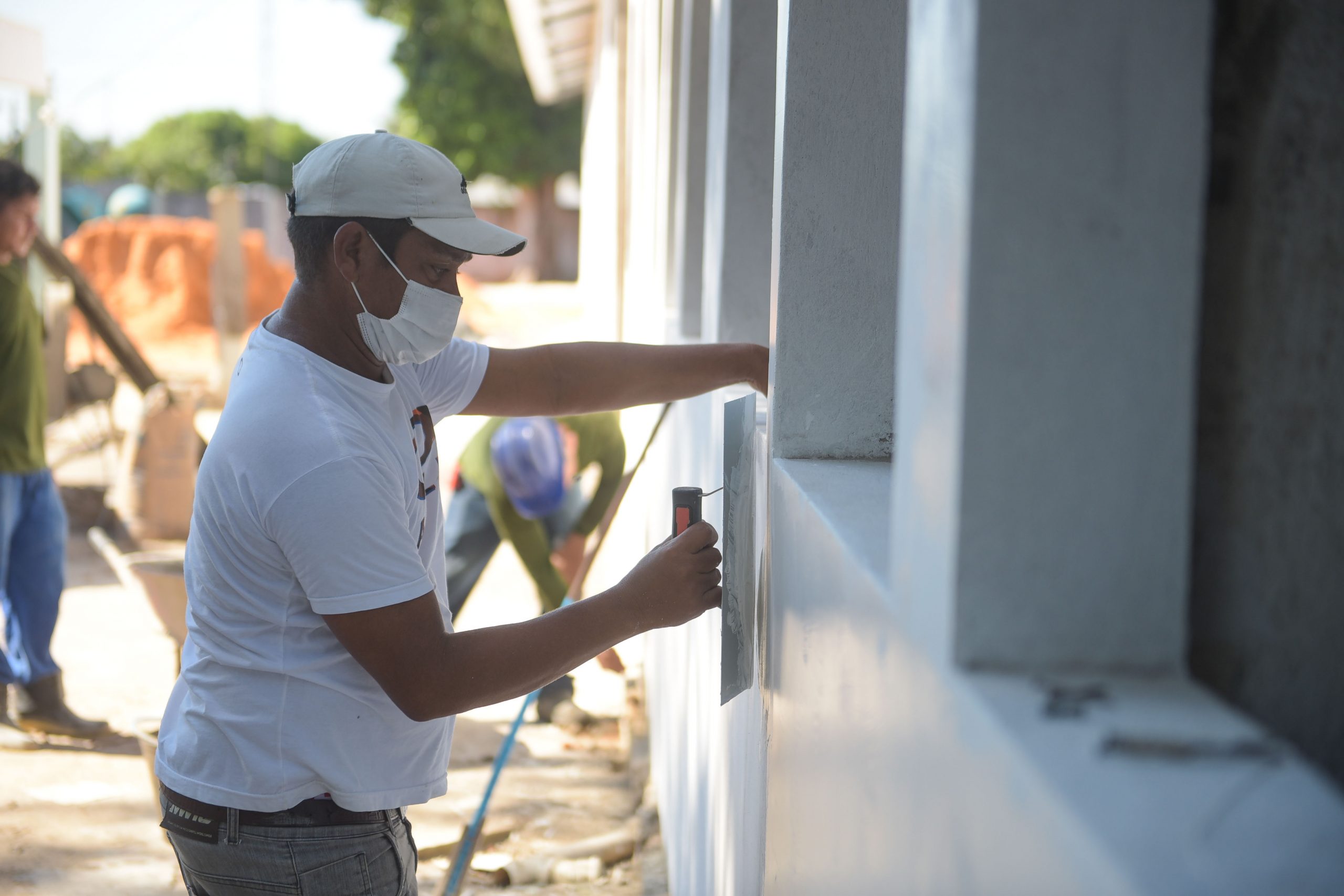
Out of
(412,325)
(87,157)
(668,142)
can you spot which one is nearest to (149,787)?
(668,142)

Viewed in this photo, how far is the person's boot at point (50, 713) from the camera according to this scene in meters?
5.22

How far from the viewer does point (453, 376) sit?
2.44 metres

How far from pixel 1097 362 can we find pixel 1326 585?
196mm

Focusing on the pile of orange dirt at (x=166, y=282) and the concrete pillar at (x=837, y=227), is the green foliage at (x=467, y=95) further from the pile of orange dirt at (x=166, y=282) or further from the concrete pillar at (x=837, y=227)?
the concrete pillar at (x=837, y=227)

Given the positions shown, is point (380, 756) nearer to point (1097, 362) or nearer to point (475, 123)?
point (1097, 362)

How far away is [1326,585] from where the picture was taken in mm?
741

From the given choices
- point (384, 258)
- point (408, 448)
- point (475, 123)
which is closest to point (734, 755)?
point (408, 448)

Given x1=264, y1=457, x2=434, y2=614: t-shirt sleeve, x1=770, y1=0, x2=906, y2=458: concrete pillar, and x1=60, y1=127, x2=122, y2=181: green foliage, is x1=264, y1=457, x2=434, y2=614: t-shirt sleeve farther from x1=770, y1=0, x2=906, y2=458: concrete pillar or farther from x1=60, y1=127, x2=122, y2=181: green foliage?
x1=60, y1=127, x2=122, y2=181: green foliage

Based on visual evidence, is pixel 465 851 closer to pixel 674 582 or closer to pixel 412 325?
pixel 674 582

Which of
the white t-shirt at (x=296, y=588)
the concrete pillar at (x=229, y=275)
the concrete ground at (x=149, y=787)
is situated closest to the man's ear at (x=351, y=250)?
the white t-shirt at (x=296, y=588)

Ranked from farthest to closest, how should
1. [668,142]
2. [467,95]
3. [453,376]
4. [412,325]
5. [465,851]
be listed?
[467,95], [668,142], [465,851], [453,376], [412,325]

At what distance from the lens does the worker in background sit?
15.8ft

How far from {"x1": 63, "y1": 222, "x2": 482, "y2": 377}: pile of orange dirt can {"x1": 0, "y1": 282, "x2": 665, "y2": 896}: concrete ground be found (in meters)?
15.1

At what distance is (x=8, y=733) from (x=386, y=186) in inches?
182
